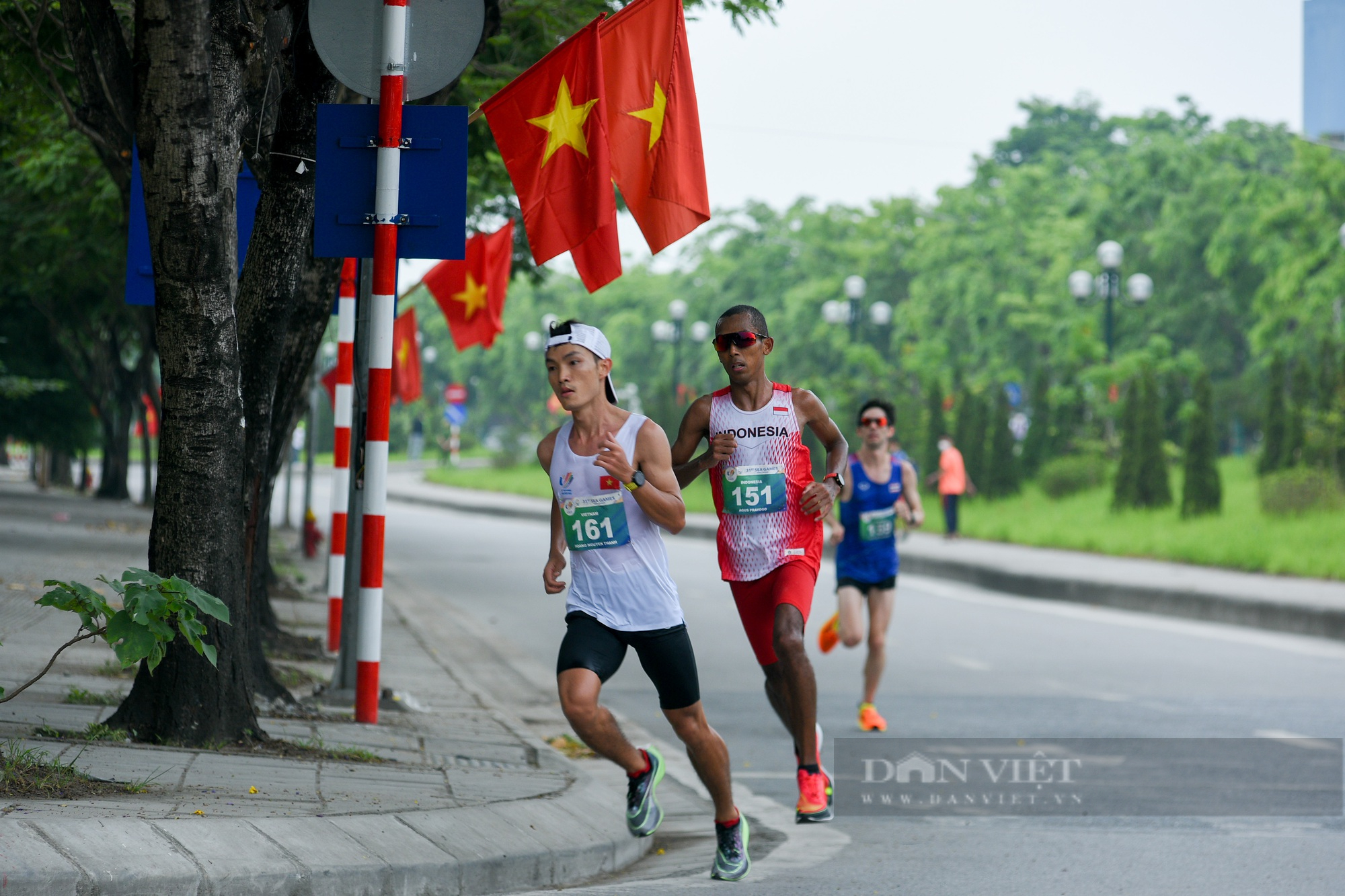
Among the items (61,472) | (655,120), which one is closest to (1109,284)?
(655,120)

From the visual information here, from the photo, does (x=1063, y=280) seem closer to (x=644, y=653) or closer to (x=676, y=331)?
(x=676, y=331)

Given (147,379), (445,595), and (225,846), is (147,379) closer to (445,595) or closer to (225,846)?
(445,595)

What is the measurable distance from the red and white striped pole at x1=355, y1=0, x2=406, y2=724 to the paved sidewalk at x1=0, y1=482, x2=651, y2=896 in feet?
2.30

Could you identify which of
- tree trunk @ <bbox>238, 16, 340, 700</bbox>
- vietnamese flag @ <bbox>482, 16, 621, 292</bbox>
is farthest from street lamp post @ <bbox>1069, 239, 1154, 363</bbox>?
tree trunk @ <bbox>238, 16, 340, 700</bbox>

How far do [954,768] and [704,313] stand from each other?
56.8m

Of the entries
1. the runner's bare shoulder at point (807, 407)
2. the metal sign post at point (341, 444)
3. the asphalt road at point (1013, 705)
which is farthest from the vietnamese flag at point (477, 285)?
the runner's bare shoulder at point (807, 407)

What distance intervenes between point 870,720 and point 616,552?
4265 mm

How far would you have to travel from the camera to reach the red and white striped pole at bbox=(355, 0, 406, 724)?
6926 millimetres

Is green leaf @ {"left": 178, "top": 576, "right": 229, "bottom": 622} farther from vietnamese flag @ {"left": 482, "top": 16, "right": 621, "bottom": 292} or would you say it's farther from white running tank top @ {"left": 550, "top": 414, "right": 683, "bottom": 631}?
vietnamese flag @ {"left": 482, "top": 16, "right": 621, "bottom": 292}

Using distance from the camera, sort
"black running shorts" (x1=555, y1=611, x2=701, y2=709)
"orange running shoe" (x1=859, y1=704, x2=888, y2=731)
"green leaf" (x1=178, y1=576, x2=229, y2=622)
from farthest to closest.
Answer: "orange running shoe" (x1=859, y1=704, x2=888, y2=731)
"black running shorts" (x1=555, y1=611, x2=701, y2=709)
"green leaf" (x1=178, y1=576, x2=229, y2=622)

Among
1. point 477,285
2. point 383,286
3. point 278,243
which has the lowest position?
point 383,286

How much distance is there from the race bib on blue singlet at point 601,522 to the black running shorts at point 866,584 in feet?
14.5

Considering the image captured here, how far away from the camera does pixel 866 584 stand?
959cm

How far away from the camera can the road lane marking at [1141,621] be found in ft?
46.5
